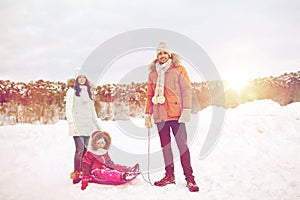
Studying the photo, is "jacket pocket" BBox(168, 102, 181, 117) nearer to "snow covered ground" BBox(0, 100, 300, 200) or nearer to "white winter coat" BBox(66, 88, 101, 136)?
"snow covered ground" BBox(0, 100, 300, 200)

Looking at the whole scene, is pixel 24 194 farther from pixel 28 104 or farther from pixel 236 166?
pixel 28 104

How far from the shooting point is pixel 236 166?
3084 millimetres

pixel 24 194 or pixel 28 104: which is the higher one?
pixel 28 104

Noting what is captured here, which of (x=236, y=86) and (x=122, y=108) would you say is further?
(x=236, y=86)

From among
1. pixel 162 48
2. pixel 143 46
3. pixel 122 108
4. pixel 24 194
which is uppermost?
pixel 143 46

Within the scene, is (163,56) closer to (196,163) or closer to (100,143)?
(100,143)

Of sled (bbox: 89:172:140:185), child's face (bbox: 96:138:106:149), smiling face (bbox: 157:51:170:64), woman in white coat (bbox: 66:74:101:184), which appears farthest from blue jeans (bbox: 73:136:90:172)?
smiling face (bbox: 157:51:170:64)

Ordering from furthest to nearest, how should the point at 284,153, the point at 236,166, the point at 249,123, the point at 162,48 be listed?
the point at 249,123 → the point at 284,153 → the point at 236,166 → the point at 162,48

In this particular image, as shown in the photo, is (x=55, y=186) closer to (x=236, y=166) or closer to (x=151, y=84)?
(x=151, y=84)

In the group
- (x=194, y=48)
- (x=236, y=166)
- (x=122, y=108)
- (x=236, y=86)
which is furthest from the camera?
(x=236, y=86)

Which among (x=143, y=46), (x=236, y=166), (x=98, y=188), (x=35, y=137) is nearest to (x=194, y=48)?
(x=143, y=46)

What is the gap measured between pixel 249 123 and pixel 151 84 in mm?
2394

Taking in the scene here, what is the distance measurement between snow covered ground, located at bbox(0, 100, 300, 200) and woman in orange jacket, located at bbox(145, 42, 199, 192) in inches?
10.8

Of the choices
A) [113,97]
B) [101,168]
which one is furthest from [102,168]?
[113,97]
